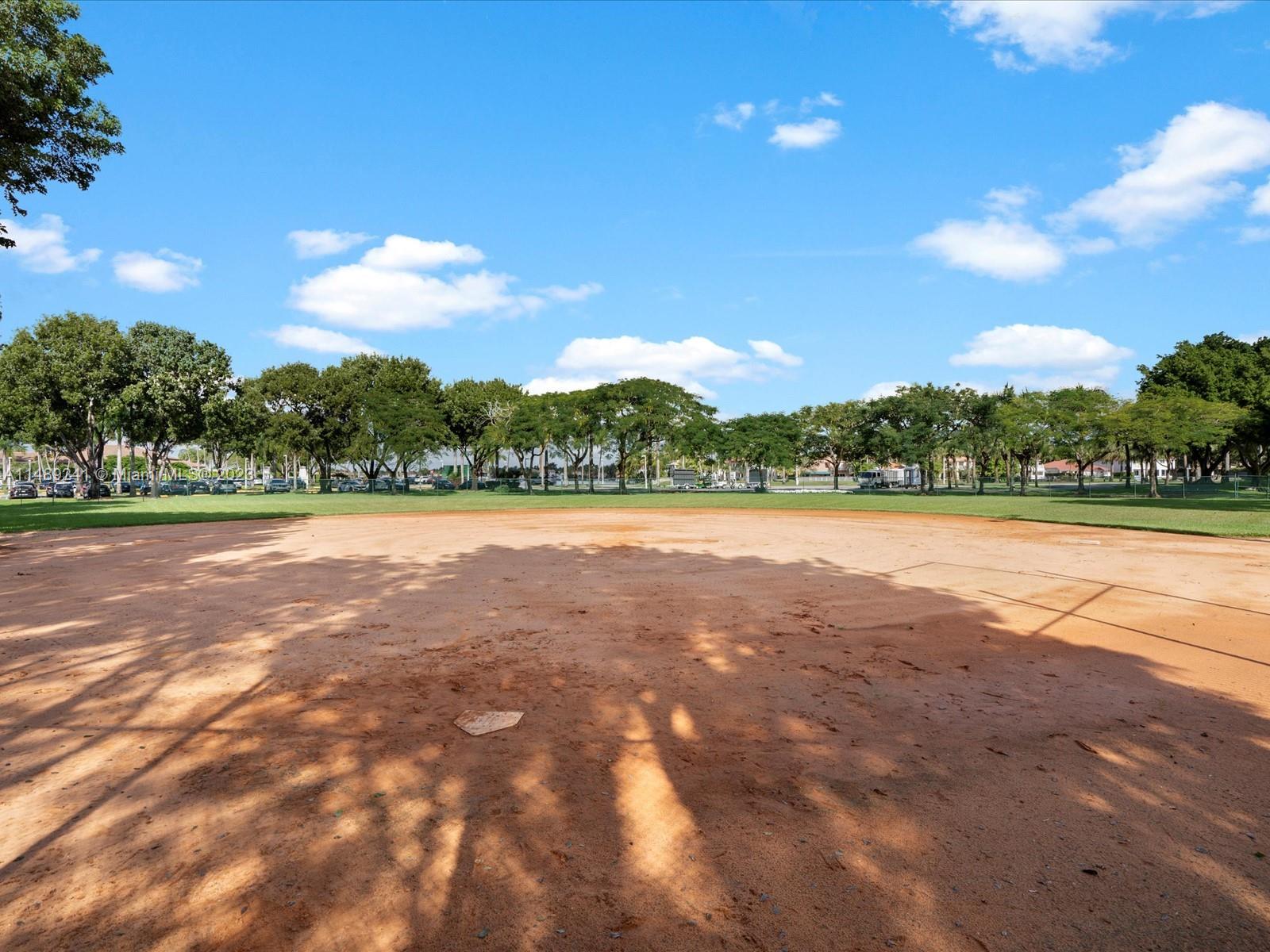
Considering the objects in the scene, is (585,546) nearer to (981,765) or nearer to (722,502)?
(981,765)

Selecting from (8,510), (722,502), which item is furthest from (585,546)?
(8,510)

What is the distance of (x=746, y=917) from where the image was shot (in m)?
3.38

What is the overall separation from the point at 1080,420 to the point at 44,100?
189 ft

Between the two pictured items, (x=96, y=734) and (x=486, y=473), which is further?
(x=486, y=473)

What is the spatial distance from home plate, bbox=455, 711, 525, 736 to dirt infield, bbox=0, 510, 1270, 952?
0.44ft

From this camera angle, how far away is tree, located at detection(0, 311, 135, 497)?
5069cm

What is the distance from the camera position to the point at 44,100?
17.0 meters

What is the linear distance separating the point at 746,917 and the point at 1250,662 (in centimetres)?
784

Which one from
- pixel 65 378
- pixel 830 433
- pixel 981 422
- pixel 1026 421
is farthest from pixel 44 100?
pixel 830 433

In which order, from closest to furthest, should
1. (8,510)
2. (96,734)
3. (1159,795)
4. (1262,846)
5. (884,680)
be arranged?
(1262,846), (1159,795), (96,734), (884,680), (8,510)

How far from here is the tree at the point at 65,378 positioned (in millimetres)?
50688

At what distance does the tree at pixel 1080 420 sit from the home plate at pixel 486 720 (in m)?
53.1

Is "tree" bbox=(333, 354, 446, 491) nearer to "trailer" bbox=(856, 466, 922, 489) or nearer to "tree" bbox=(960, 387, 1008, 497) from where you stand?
"tree" bbox=(960, 387, 1008, 497)

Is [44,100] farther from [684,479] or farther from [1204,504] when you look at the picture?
[684,479]
